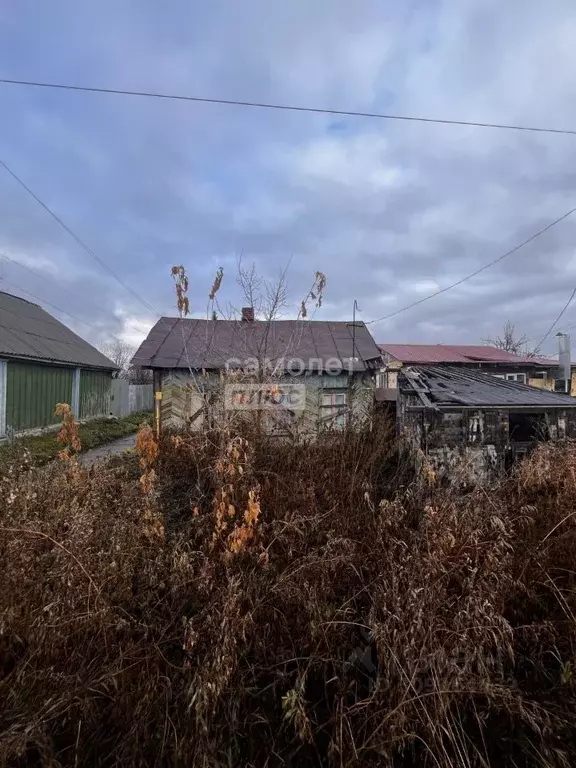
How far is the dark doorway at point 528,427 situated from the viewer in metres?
5.11

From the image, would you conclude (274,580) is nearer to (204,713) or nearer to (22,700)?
(204,713)

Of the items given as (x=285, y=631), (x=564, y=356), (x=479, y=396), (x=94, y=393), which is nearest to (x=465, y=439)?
(x=479, y=396)

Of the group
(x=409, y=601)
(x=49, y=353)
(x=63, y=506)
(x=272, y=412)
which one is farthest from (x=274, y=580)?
(x=49, y=353)

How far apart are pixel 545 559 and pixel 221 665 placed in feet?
7.50

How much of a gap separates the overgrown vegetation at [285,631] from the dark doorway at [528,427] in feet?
5.55

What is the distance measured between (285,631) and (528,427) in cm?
471

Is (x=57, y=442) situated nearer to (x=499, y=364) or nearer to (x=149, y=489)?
(x=149, y=489)

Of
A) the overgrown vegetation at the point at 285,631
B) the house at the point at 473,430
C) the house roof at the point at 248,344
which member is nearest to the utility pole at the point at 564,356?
the house roof at the point at 248,344

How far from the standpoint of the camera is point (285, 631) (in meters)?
2.45

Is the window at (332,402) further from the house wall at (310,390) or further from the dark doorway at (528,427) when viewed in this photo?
the dark doorway at (528,427)

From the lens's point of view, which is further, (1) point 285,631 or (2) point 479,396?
(2) point 479,396

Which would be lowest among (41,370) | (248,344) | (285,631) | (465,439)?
(285,631)

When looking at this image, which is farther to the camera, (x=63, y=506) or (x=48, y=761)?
(x=63, y=506)

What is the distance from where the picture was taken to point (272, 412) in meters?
5.93
